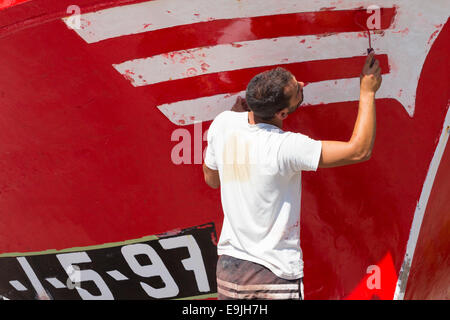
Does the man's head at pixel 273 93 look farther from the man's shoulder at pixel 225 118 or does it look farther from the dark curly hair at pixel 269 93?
the man's shoulder at pixel 225 118

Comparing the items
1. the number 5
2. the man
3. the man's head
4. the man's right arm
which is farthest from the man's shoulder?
the number 5

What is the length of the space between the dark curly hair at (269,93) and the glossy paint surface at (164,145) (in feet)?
0.74

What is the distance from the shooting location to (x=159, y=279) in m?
2.33

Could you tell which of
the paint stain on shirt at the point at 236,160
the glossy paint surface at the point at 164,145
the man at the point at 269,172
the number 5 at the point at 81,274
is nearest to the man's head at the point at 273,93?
the man at the point at 269,172

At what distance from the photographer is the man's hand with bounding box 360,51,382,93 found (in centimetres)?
181

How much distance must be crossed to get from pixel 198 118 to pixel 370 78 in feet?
2.08

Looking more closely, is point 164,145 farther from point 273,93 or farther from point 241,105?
point 273,93

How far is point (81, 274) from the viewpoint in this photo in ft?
7.86

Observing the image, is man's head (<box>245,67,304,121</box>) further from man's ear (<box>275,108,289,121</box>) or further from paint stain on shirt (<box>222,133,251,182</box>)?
paint stain on shirt (<box>222,133,251,182</box>)

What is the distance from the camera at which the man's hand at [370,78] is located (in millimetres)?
1814

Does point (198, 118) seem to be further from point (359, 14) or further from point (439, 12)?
Result: point (439, 12)

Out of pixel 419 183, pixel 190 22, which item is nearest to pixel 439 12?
pixel 419 183

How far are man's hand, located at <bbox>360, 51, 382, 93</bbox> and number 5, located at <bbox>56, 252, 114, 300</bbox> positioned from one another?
1300mm

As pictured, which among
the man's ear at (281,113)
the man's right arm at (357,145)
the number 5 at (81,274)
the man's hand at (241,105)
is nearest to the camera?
the man's right arm at (357,145)
